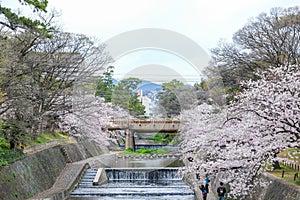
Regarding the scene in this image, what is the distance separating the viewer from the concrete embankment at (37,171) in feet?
47.8

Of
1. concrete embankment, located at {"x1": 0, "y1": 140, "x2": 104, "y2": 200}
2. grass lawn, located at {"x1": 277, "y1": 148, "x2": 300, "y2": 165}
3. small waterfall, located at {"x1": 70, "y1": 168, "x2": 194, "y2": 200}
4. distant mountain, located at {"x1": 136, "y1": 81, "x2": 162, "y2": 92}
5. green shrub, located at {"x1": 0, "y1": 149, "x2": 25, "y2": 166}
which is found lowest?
small waterfall, located at {"x1": 70, "y1": 168, "x2": 194, "y2": 200}

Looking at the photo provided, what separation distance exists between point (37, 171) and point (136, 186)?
6.13 meters

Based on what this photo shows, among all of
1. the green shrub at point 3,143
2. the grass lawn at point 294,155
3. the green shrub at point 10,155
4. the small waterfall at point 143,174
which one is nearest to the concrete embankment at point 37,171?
the green shrub at point 10,155

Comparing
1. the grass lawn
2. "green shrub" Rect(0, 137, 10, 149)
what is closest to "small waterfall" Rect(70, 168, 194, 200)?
"green shrub" Rect(0, 137, 10, 149)

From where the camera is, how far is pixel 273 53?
2266 centimetres

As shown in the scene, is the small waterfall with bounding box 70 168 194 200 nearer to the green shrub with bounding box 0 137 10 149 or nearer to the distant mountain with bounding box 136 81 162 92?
the green shrub with bounding box 0 137 10 149

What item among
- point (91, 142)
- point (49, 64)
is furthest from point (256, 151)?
point (91, 142)

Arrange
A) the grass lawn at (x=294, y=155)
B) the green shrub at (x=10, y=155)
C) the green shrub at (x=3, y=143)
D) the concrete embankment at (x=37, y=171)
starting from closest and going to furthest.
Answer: the grass lawn at (x=294, y=155), the green shrub at (x=3, y=143), the concrete embankment at (x=37, y=171), the green shrub at (x=10, y=155)

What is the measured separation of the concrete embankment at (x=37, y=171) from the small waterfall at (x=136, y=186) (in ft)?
3.39

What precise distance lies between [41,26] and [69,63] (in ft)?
23.2

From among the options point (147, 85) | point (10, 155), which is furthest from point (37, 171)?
point (147, 85)

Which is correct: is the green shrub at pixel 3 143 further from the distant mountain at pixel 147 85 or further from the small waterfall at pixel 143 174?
the distant mountain at pixel 147 85

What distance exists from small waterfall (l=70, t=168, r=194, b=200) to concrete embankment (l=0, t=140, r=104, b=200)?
103 cm

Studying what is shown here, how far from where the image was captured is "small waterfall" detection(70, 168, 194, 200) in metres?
18.6
